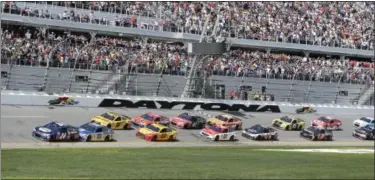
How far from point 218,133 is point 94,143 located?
27.3 feet

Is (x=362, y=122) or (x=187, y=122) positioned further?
(x=362, y=122)

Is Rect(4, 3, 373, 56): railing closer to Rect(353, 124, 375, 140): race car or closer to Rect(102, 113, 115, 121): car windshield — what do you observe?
Rect(102, 113, 115, 121): car windshield

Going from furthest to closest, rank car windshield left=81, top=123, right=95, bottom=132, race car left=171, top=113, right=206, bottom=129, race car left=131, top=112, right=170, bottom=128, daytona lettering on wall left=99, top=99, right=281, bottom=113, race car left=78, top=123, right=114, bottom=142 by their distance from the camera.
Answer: daytona lettering on wall left=99, top=99, right=281, bottom=113, race car left=171, top=113, right=206, bottom=129, race car left=131, top=112, right=170, bottom=128, car windshield left=81, top=123, right=95, bottom=132, race car left=78, top=123, right=114, bottom=142

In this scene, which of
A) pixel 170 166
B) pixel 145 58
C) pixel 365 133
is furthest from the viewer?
pixel 365 133

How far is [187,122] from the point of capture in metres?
36.1

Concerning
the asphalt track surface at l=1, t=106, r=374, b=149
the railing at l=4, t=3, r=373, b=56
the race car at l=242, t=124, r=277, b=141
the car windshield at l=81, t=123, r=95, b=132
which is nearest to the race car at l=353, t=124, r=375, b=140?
the asphalt track surface at l=1, t=106, r=374, b=149

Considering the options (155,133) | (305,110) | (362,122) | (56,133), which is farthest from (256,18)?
(56,133)

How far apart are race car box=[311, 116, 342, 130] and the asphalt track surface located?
1.80 ft

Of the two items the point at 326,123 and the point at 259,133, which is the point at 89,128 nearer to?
the point at 259,133

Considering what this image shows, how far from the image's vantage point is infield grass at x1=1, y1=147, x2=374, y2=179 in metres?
15.6

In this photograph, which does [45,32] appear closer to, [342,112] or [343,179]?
[342,112]

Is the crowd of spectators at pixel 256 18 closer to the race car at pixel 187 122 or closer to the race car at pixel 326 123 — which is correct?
the race car at pixel 326 123

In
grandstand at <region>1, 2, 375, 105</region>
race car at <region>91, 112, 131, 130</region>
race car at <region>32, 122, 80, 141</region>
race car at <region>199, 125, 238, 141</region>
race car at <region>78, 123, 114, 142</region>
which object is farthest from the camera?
grandstand at <region>1, 2, 375, 105</region>

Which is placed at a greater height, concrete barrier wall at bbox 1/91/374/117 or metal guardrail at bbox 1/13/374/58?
metal guardrail at bbox 1/13/374/58
